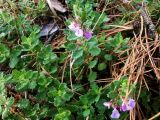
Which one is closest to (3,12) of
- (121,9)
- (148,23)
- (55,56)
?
(55,56)

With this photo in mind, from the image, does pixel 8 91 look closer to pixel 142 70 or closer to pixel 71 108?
pixel 71 108

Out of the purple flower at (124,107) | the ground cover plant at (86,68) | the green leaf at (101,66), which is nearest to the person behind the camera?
the purple flower at (124,107)

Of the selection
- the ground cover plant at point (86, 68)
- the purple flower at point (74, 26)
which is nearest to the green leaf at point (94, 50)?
the ground cover plant at point (86, 68)

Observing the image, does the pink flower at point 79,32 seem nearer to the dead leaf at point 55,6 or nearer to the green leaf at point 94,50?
the green leaf at point 94,50

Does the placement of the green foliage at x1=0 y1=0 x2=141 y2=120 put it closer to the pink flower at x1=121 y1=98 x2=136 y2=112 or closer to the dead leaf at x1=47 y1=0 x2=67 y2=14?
the pink flower at x1=121 y1=98 x2=136 y2=112

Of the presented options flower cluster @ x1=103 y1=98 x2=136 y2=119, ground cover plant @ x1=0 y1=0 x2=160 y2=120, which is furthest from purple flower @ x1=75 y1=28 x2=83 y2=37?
flower cluster @ x1=103 y1=98 x2=136 y2=119

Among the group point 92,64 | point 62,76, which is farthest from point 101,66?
point 62,76

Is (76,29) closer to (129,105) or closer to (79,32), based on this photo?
(79,32)

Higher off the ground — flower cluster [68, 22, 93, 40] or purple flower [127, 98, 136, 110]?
flower cluster [68, 22, 93, 40]
